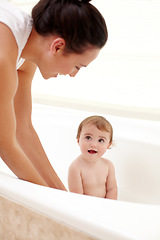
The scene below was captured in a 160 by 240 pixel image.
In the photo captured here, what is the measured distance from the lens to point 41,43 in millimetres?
1139

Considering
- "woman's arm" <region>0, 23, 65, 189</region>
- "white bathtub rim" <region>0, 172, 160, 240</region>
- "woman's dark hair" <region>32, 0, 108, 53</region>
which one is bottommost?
"white bathtub rim" <region>0, 172, 160, 240</region>

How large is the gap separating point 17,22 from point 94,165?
875mm

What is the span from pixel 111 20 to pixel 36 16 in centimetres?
115

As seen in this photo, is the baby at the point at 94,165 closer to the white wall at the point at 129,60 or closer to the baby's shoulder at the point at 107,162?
the baby's shoulder at the point at 107,162

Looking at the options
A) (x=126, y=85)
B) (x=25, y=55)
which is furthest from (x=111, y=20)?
(x=25, y=55)

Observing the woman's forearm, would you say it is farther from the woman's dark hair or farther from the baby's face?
the woman's dark hair

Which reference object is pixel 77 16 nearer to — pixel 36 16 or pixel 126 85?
pixel 36 16

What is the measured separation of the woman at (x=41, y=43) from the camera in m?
1.05

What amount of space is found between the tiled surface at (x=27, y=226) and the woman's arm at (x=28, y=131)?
0.33 meters

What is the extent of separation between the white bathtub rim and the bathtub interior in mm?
853

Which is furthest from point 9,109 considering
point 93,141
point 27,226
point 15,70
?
point 93,141

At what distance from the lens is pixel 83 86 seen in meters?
2.45

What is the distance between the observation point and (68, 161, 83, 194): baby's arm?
1.70 m

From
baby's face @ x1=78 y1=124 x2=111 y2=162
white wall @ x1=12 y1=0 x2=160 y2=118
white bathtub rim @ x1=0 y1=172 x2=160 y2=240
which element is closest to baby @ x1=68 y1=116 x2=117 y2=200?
baby's face @ x1=78 y1=124 x2=111 y2=162
